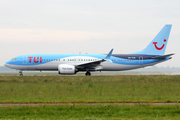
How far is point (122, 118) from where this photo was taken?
10148 millimetres

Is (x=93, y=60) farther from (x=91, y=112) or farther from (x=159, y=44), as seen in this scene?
(x=91, y=112)

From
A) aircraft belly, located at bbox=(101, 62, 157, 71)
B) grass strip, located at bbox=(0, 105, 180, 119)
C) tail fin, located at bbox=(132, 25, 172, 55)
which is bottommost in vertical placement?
aircraft belly, located at bbox=(101, 62, 157, 71)

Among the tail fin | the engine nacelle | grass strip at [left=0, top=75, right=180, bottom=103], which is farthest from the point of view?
the tail fin

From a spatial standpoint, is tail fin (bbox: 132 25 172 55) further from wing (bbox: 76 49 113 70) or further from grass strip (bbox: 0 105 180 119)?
grass strip (bbox: 0 105 180 119)

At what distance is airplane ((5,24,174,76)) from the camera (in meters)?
38.0

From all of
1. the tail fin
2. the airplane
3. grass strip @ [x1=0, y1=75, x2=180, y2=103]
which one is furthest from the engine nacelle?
A: grass strip @ [x1=0, y1=75, x2=180, y2=103]

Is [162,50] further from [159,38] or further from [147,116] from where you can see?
[147,116]

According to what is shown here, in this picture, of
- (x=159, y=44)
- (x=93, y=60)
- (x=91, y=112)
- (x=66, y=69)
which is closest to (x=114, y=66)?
(x=93, y=60)

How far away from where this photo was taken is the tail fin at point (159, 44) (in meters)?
41.7

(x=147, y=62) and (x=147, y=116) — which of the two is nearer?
(x=147, y=116)

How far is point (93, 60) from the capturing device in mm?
39281

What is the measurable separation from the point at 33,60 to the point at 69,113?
91.5 ft

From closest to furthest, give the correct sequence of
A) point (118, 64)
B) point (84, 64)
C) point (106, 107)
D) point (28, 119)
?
1. point (28, 119)
2. point (106, 107)
3. point (84, 64)
4. point (118, 64)

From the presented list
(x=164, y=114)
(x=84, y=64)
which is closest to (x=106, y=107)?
(x=164, y=114)
